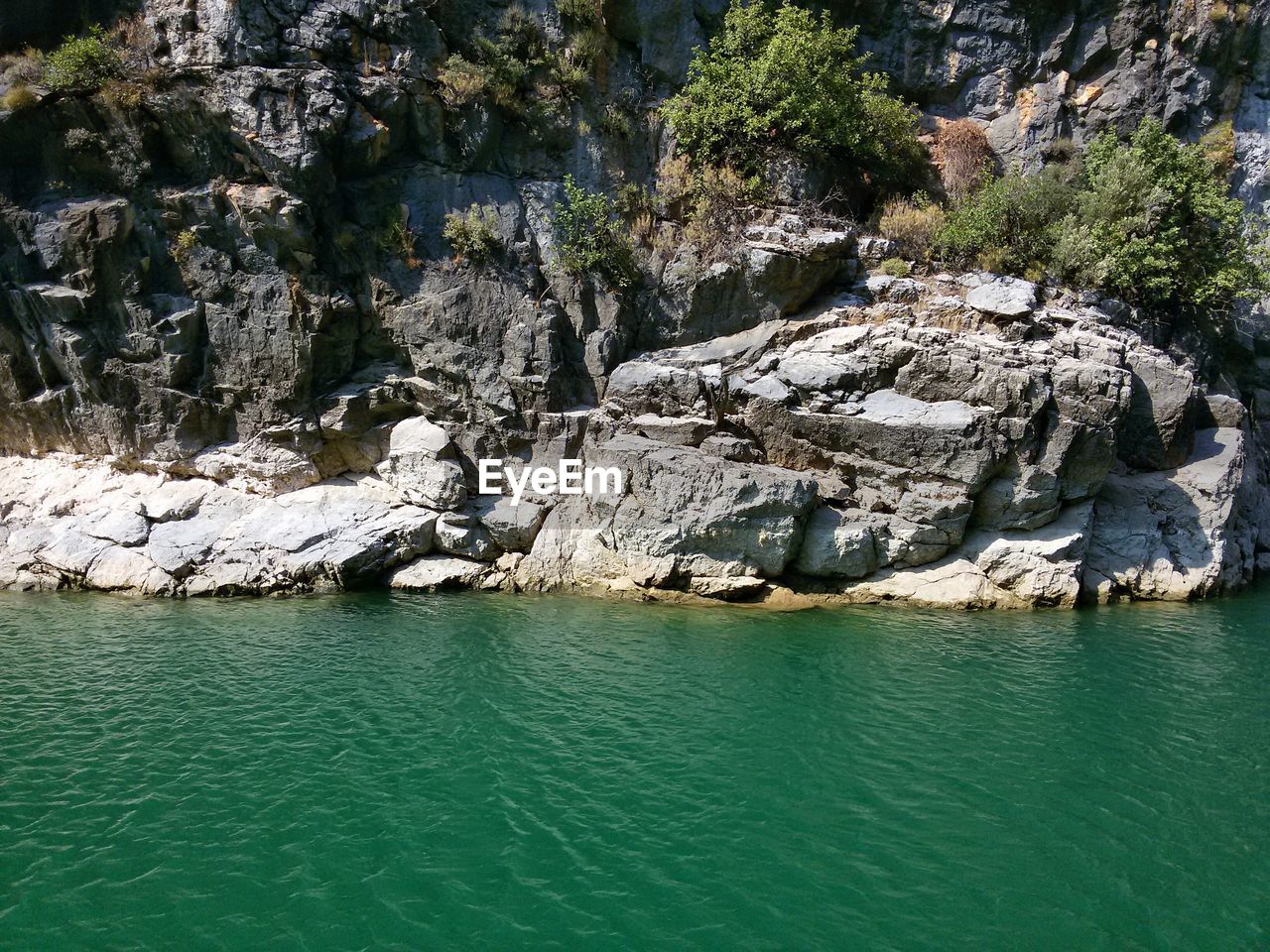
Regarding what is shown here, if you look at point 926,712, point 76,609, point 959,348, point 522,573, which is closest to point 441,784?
point 926,712

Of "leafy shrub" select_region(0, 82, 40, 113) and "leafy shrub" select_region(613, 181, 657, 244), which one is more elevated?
"leafy shrub" select_region(0, 82, 40, 113)

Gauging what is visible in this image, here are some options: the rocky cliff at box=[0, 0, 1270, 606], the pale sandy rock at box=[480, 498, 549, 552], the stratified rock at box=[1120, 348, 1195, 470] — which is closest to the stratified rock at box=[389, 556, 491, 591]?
the rocky cliff at box=[0, 0, 1270, 606]

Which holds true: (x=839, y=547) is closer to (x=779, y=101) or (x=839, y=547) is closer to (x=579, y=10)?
(x=779, y=101)

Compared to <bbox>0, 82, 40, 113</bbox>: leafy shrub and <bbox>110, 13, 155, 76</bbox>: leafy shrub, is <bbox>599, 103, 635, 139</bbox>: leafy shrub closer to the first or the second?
<bbox>110, 13, 155, 76</bbox>: leafy shrub

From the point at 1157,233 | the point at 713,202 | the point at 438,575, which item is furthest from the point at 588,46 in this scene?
the point at 1157,233

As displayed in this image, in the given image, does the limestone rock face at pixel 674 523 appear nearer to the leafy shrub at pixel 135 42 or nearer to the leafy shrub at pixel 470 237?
the leafy shrub at pixel 470 237

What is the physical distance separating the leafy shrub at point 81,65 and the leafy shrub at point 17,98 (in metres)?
0.60

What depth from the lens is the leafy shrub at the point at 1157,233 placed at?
21625mm

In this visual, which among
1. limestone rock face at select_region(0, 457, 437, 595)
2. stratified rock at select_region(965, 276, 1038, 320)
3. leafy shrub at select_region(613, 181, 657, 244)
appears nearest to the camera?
limestone rock face at select_region(0, 457, 437, 595)

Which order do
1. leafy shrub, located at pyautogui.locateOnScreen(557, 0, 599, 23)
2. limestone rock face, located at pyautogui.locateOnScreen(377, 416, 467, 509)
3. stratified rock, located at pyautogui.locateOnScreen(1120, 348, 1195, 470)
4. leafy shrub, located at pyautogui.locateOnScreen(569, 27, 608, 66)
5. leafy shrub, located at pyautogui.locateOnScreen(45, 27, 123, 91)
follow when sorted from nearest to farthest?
stratified rock, located at pyautogui.locateOnScreen(1120, 348, 1195, 470) → leafy shrub, located at pyautogui.locateOnScreen(45, 27, 123, 91) → limestone rock face, located at pyautogui.locateOnScreen(377, 416, 467, 509) → leafy shrub, located at pyautogui.locateOnScreen(557, 0, 599, 23) → leafy shrub, located at pyautogui.locateOnScreen(569, 27, 608, 66)

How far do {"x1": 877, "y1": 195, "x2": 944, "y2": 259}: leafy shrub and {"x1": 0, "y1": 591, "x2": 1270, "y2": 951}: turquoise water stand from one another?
12985 mm

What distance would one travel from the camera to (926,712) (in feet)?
39.5

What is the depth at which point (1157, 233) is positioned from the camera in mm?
22078

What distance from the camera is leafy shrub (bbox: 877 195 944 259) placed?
78.2 feet
